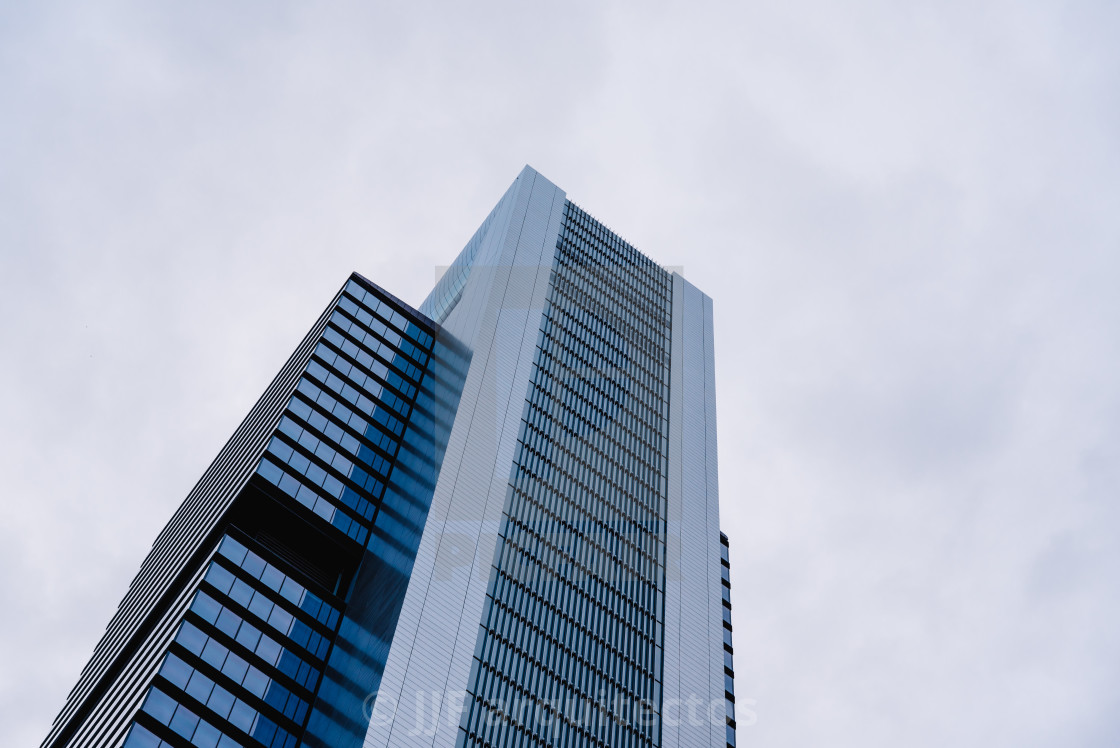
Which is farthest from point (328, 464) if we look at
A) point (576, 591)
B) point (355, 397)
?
point (576, 591)

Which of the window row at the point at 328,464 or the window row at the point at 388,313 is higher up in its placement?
the window row at the point at 388,313

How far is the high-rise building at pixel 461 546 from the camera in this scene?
6366 centimetres

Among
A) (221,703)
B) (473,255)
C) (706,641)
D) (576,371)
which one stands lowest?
(221,703)

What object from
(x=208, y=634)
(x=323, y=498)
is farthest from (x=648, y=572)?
(x=208, y=634)

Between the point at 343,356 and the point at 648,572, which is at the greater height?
the point at 343,356

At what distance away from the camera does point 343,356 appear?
95.0 meters

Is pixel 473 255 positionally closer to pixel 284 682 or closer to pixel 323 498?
pixel 323 498

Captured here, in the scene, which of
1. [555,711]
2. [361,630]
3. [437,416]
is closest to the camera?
[555,711]

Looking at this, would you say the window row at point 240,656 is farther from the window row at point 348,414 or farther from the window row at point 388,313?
the window row at point 388,313

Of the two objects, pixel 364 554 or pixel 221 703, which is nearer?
pixel 221 703

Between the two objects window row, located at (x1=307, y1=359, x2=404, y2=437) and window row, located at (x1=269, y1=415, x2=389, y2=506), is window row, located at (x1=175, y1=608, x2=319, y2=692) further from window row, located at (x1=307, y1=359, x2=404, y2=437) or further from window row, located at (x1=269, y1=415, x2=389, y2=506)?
window row, located at (x1=307, y1=359, x2=404, y2=437)

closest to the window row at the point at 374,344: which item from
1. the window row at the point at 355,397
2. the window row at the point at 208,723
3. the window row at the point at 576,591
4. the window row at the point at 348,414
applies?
the window row at the point at 355,397

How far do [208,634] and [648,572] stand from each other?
95.9 feet

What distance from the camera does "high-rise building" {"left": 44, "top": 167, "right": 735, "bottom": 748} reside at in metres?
63.7
